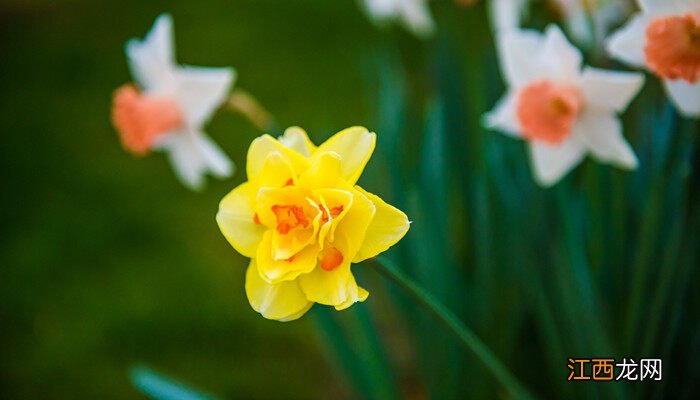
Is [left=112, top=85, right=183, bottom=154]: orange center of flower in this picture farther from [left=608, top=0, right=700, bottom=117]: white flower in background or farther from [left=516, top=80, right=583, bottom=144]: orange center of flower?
[left=608, top=0, right=700, bottom=117]: white flower in background

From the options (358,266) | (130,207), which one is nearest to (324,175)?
(358,266)

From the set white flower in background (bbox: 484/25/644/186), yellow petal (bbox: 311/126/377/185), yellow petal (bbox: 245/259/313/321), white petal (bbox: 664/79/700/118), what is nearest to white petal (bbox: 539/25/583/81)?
white flower in background (bbox: 484/25/644/186)

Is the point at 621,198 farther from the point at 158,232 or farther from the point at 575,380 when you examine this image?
the point at 158,232

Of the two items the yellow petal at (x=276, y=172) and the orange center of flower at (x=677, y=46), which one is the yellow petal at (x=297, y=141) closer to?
the yellow petal at (x=276, y=172)

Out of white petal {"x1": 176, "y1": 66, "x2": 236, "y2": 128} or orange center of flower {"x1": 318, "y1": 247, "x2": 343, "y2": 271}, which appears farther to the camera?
white petal {"x1": 176, "y1": 66, "x2": 236, "y2": 128}

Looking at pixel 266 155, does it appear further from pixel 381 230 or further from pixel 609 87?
pixel 609 87

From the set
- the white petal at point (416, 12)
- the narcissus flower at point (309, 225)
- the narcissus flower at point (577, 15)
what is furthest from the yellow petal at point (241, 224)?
the white petal at point (416, 12)

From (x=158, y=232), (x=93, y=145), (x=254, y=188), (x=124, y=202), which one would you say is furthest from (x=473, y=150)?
(x=93, y=145)
